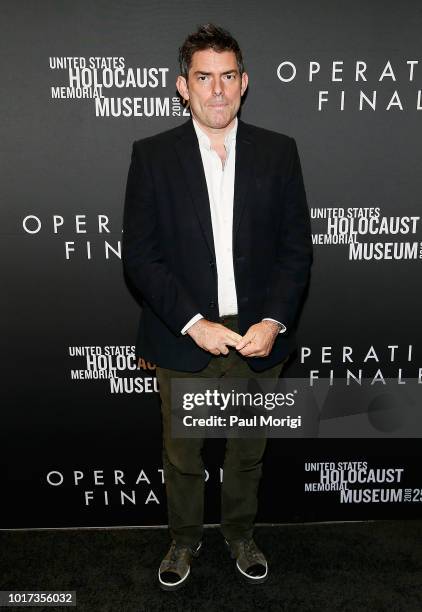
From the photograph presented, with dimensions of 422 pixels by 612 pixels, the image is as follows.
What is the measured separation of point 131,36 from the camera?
7.50ft

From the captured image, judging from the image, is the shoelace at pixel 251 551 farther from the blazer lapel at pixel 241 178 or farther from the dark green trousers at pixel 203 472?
the blazer lapel at pixel 241 178

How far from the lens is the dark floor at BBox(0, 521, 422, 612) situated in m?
2.30

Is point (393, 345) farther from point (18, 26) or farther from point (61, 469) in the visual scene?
point (18, 26)

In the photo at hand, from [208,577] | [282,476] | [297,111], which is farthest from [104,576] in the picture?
[297,111]

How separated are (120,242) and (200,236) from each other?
1.60 feet

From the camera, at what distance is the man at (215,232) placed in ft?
6.69

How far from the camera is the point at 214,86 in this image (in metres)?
1.99

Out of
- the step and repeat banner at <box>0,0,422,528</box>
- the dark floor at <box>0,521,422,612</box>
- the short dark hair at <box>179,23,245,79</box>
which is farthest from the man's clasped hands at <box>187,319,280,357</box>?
the dark floor at <box>0,521,422,612</box>

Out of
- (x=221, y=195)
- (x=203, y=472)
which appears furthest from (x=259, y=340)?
(x=203, y=472)

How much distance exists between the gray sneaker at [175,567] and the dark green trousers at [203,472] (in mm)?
41

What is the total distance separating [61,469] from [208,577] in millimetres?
742

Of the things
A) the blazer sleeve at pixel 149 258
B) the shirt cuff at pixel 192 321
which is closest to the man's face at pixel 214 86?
the blazer sleeve at pixel 149 258

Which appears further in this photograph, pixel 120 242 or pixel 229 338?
pixel 120 242

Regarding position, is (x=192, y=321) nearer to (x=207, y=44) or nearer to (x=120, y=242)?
(x=120, y=242)
